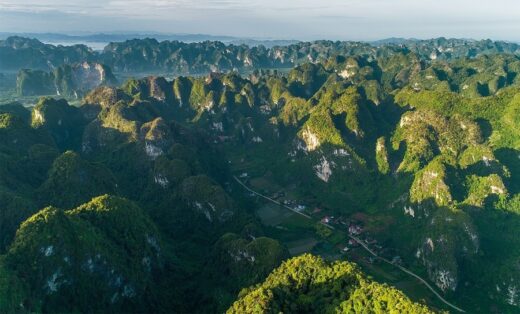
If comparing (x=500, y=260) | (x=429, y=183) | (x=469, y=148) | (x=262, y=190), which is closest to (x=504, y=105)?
(x=469, y=148)

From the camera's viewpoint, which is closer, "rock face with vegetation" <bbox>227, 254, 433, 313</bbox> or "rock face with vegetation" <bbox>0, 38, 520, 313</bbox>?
"rock face with vegetation" <bbox>227, 254, 433, 313</bbox>

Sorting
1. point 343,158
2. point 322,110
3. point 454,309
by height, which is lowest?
point 454,309

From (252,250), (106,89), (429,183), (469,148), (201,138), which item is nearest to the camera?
(252,250)

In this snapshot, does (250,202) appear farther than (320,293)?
Yes

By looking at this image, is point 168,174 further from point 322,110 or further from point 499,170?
point 499,170

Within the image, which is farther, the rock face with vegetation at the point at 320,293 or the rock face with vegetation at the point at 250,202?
the rock face with vegetation at the point at 250,202

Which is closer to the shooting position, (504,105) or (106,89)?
(504,105)

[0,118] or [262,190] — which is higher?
[0,118]

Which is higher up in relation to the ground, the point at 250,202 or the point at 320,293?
the point at 320,293
